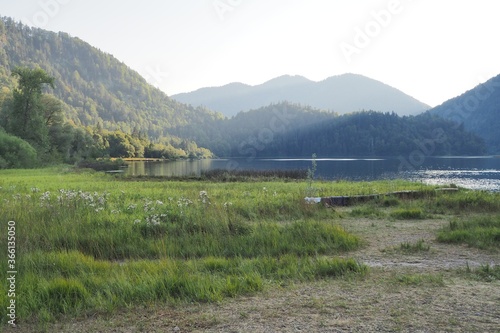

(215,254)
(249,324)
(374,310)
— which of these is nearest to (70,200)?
(215,254)

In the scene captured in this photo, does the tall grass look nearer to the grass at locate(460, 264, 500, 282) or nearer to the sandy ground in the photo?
the sandy ground

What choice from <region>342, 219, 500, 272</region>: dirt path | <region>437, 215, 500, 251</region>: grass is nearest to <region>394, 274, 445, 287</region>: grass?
<region>342, 219, 500, 272</region>: dirt path

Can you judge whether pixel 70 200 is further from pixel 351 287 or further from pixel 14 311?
pixel 351 287

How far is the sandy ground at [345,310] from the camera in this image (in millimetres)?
5023

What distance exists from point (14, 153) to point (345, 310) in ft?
213

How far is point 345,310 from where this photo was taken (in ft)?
18.2

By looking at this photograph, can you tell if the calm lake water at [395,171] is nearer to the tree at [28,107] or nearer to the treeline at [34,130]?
the treeline at [34,130]

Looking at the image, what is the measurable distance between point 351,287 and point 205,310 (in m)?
2.62

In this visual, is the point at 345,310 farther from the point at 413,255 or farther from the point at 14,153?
the point at 14,153

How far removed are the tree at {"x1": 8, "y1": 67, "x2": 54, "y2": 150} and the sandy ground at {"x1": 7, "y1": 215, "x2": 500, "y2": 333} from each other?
75.3 metres

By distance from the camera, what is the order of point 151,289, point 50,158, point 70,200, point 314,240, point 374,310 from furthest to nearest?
point 50,158, point 70,200, point 314,240, point 151,289, point 374,310

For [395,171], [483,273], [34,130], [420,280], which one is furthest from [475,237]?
[34,130]

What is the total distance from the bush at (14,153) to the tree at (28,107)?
11.9 metres

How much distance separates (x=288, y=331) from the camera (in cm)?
486
